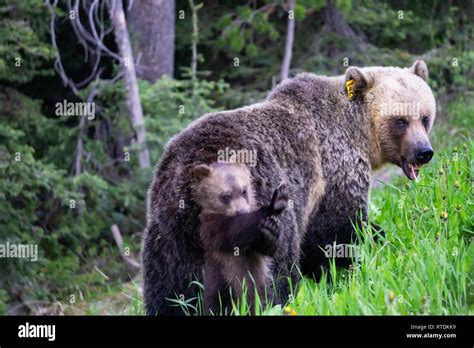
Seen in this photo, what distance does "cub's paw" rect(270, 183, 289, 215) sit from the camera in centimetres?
527

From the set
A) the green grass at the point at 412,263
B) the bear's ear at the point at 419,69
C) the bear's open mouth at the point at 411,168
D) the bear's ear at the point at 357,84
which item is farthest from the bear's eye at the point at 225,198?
the bear's ear at the point at 419,69

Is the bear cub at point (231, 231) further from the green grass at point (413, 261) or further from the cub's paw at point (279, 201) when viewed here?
the green grass at point (413, 261)

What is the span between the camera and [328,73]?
13555 mm

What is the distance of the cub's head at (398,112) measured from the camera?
22.3 ft

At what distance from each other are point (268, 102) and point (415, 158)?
1.39 metres

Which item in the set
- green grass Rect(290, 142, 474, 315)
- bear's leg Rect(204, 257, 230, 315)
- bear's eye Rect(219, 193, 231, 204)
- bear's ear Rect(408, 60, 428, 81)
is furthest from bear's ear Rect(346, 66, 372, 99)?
bear's leg Rect(204, 257, 230, 315)

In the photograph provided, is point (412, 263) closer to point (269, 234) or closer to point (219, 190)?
point (269, 234)

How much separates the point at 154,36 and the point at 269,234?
8861mm

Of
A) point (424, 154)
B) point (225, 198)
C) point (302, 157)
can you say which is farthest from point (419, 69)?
point (225, 198)

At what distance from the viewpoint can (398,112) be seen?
22.4 ft

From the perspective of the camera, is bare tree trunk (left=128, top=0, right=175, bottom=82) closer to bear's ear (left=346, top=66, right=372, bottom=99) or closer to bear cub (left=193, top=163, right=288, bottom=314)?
bear's ear (left=346, top=66, right=372, bottom=99)

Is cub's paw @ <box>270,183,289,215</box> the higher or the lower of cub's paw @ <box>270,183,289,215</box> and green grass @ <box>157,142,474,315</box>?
the higher

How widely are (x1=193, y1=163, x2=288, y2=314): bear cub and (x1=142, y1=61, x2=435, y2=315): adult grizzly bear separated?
12 centimetres

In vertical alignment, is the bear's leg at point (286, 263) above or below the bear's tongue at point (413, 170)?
below
